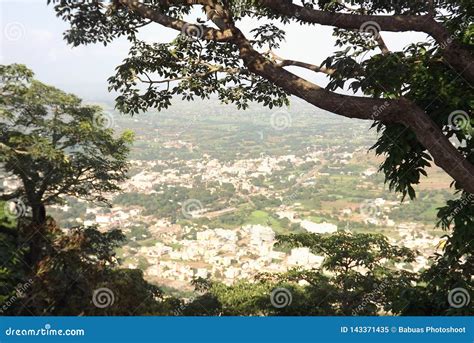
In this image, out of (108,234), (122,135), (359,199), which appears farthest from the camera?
(359,199)

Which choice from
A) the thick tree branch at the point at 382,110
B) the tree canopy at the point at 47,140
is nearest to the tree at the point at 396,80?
the thick tree branch at the point at 382,110

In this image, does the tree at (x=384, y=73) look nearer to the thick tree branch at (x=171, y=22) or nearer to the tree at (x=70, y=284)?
the thick tree branch at (x=171, y=22)

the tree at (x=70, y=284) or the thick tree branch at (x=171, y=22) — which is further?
the tree at (x=70, y=284)

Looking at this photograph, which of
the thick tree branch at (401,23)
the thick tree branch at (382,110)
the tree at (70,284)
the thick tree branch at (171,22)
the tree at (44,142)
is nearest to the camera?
the thick tree branch at (382,110)

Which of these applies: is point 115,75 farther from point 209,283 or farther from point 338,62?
point 209,283

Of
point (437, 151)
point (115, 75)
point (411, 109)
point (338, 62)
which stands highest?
point (115, 75)

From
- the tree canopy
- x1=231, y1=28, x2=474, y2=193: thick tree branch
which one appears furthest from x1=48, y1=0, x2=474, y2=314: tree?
the tree canopy

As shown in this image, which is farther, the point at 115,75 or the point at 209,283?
the point at 209,283

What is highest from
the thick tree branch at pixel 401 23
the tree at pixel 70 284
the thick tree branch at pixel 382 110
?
the thick tree branch at pixel 401 23

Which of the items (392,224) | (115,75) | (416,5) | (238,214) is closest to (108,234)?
(115,75)
